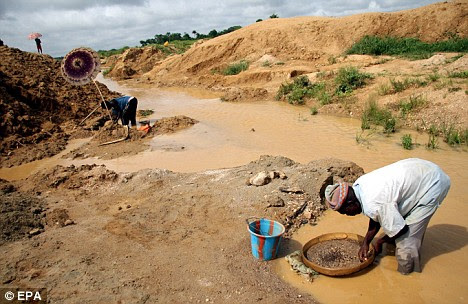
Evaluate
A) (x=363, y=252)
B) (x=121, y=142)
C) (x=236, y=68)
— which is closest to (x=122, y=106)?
(x=121, y=142)

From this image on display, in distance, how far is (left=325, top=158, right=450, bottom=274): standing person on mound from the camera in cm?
290

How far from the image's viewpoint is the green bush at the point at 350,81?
10562 mm

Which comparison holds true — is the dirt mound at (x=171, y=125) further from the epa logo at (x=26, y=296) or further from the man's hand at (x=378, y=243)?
the man's hand at (x=378, y=243)

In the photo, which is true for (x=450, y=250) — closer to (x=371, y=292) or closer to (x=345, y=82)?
(x=371, y=292)

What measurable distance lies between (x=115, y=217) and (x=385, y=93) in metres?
8.15

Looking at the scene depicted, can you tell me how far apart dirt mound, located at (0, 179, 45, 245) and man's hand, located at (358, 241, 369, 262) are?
390cm

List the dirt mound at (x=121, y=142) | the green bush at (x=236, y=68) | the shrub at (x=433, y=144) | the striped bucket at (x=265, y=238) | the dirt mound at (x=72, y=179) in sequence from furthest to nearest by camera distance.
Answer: the green bush at (x=236, y=68) < the dirt mound at (x=121, y=142) < the shrub at (x=433, y=144) < the dirt mound at (x=72, y=179) < the striped bucket at (x=265, y=238)

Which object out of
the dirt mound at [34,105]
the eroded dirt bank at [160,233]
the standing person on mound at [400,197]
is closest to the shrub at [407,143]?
the eroded dirt bank at [160,233]

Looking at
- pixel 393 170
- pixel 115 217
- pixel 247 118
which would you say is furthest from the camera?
pixel 247 118

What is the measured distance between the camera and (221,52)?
20.1m

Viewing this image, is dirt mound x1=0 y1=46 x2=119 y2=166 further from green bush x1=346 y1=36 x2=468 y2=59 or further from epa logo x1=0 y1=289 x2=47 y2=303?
green bush x1=346 y1=36 x2=468 y2=59

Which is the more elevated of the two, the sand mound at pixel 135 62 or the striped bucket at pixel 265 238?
the sand mound at pixel 135 62

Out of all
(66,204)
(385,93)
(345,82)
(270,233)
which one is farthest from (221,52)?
(270,233)

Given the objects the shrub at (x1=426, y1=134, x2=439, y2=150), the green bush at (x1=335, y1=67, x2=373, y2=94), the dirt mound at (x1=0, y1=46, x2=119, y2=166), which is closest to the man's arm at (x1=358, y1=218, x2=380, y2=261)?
the shrub at (x1=426, y1=134, x2=439, y2=150)
